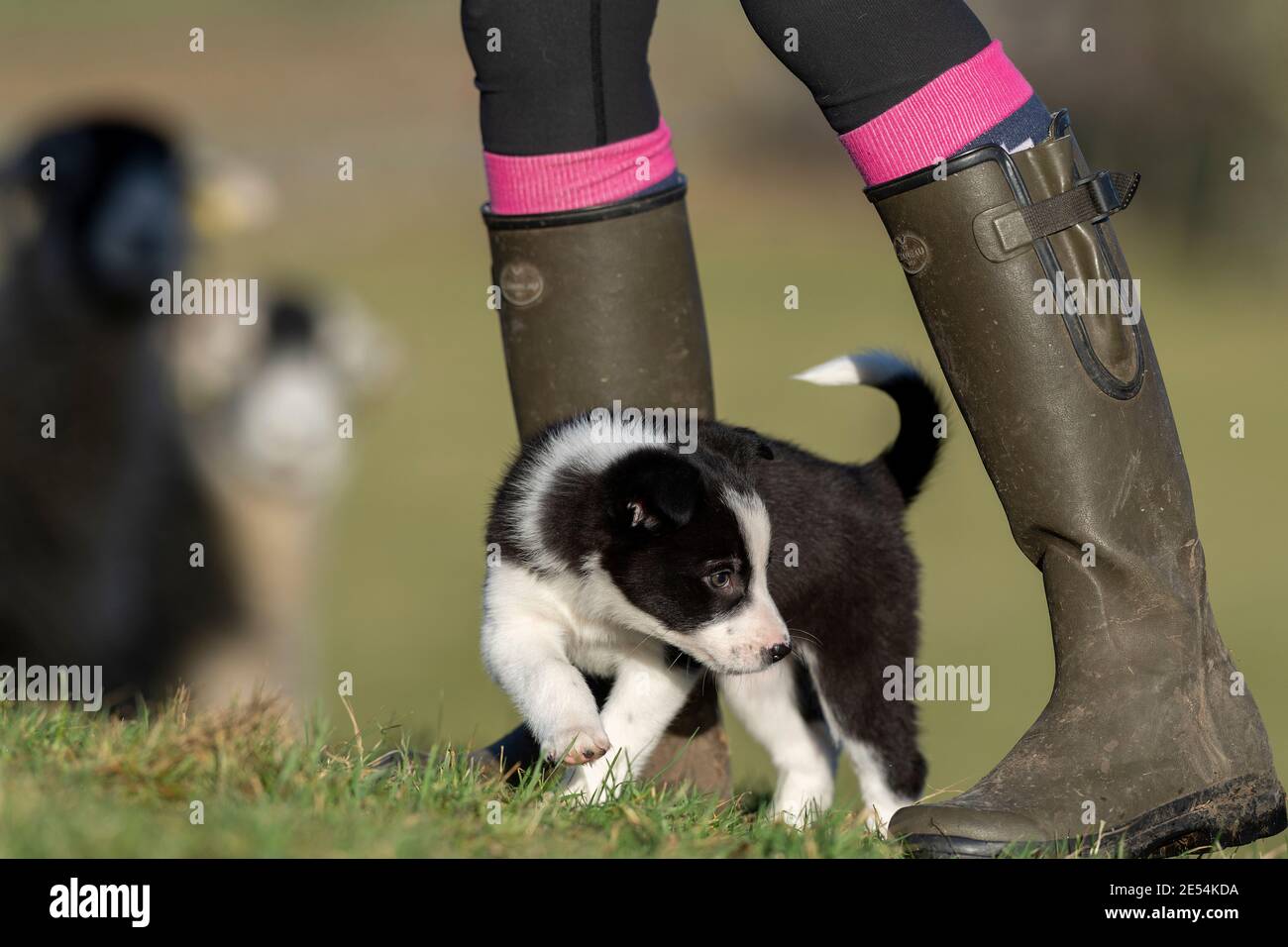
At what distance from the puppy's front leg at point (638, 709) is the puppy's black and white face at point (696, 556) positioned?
9cm

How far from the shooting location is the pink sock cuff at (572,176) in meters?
3.15

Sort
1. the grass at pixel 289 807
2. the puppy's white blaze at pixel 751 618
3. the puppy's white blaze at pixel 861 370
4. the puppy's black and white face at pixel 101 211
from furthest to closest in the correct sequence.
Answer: the puppy's black and white face at pixel 101 211 < the puppy's white blaze at pixel 861 370 < the puppy's white blaze at pixel 751 618 < the grass at pixel 289 807

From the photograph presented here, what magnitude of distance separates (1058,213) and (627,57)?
2.88 ft

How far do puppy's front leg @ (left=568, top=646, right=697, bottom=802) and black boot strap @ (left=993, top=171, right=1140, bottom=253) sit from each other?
1.13m

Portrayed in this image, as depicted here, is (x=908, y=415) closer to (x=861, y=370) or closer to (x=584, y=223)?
(x=861, y=370)

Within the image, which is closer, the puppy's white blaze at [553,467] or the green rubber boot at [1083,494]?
the green rubber boot at [1083,494]

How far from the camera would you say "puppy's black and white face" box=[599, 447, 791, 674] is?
10.4ft

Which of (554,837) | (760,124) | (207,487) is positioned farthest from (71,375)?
(760,124)

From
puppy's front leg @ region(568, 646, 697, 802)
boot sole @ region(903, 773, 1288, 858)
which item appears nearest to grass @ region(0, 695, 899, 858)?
boot sole @ region(903, 773, 1288, 858)

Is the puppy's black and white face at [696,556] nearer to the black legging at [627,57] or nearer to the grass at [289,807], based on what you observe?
the grass at [289,807]

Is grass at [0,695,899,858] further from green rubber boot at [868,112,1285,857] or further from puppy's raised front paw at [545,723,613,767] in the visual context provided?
green rubber boot at [868,112,1285,857]

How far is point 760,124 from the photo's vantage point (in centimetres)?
2317

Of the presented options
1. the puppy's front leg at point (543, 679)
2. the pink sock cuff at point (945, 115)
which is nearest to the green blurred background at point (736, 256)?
the puppy's front leg at point (543, 679)

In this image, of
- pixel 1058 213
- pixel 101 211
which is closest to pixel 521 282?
pixel 1058 213
